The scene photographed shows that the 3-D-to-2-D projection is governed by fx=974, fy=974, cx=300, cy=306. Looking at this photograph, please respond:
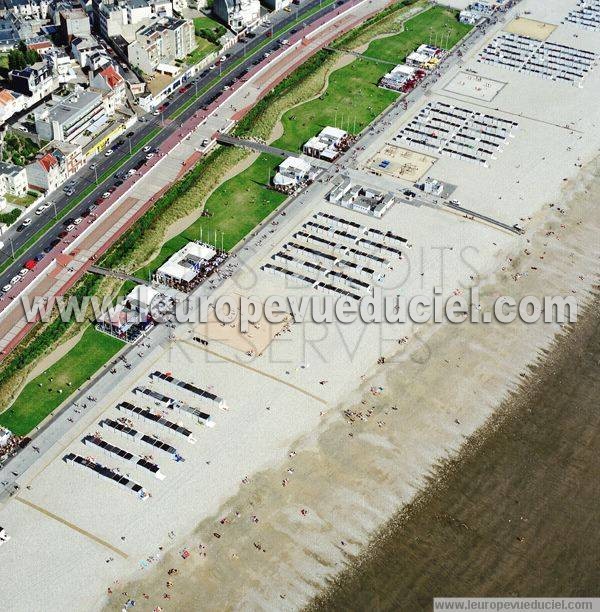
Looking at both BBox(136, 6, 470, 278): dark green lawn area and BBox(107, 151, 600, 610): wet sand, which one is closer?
BBox(107, 151, 600, 610): wet sand

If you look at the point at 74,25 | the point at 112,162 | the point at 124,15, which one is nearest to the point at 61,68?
the point at 74,25

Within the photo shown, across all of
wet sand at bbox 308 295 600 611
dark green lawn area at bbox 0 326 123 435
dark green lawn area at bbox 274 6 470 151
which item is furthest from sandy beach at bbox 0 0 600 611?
dark green lawn area at bbox 274 6 470 151

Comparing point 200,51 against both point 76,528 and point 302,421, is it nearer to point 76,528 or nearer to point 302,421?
point 302,421

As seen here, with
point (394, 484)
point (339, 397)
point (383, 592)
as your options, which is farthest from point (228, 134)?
point (383, 592)

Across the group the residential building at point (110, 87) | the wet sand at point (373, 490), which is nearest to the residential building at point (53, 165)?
the residential building at point (110, 87)

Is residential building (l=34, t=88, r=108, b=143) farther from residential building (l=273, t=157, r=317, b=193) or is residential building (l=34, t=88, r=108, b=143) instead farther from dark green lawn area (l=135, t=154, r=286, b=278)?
residential building (l=273, t=157, r=317, b=193)

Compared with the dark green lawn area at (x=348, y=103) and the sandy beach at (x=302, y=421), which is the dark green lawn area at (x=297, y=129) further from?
the sandy beach at (x=302, y=421)
